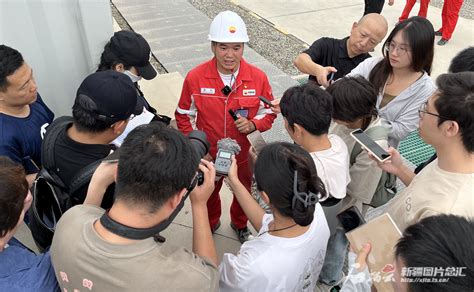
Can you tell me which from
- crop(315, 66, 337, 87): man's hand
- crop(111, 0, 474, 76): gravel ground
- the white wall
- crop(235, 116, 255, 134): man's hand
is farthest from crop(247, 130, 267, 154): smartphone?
crop(111, 0, 474, 76): gravel ground

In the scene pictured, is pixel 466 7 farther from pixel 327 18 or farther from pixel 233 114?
pixel 233 114

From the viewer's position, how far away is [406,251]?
1163 mm

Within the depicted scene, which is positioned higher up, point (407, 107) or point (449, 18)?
point (407, 107)

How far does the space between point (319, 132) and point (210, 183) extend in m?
0.68

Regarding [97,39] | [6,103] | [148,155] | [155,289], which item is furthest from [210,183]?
[97,39]

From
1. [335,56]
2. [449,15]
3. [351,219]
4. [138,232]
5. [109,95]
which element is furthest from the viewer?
[449,15]

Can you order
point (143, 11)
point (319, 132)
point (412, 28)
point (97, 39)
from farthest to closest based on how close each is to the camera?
point (143, 11), point (97, 39), point (412, 28), point (319, 132)

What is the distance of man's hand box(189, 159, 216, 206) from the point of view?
1.60 m

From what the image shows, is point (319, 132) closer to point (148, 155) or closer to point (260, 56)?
point (148, 155)

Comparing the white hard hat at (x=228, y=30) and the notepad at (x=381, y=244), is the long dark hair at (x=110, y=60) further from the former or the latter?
the notepad at (x=381, y=244)

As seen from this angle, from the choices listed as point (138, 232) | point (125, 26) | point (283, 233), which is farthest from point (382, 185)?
point (125, 26)

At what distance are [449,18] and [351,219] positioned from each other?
5806mm

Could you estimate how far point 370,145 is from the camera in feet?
6.66

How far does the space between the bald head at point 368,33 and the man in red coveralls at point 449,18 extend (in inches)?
163
